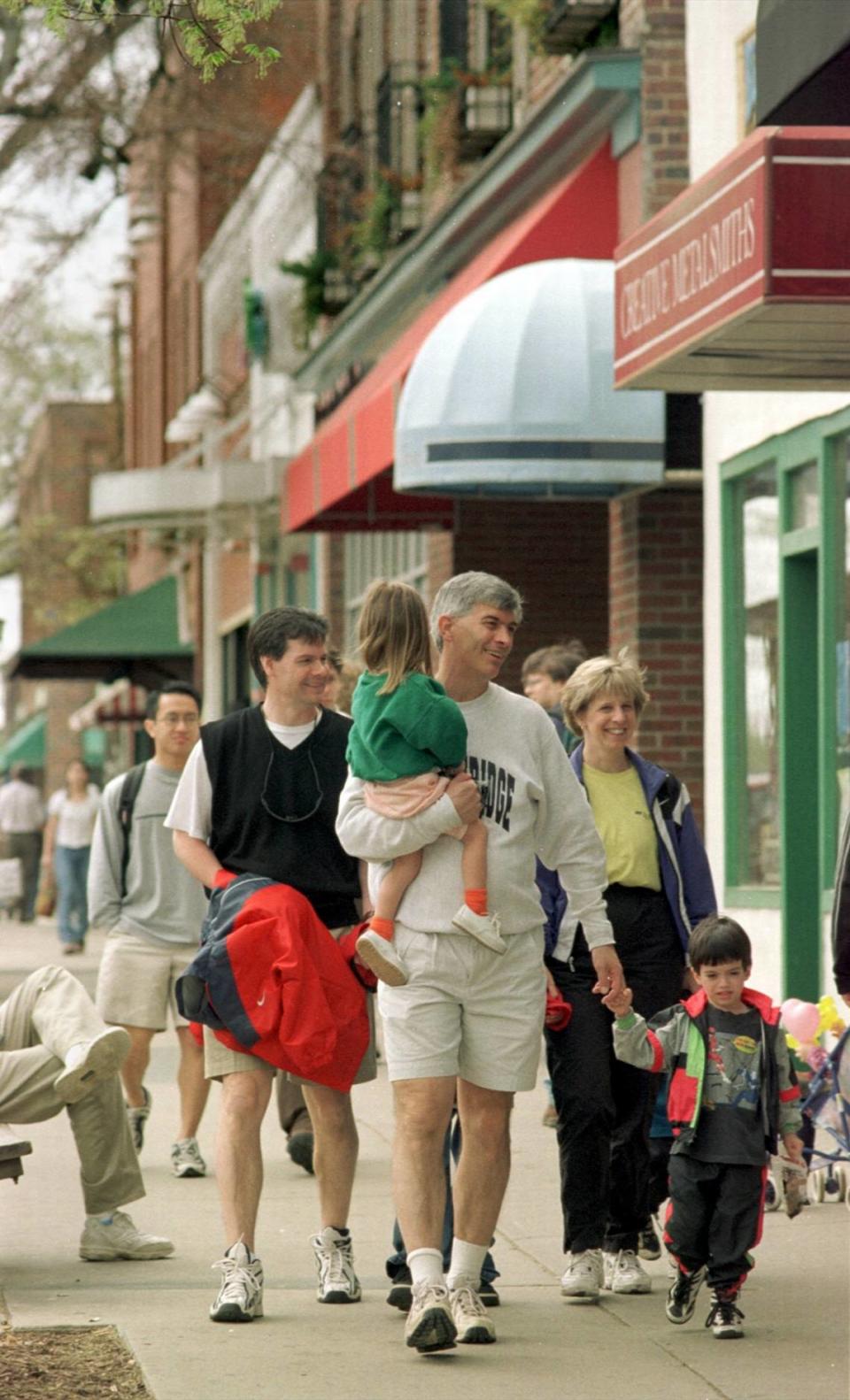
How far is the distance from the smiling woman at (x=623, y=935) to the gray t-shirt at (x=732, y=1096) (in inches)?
20.1

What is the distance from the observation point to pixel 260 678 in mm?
7090

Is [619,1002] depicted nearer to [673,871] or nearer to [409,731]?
[673,871]

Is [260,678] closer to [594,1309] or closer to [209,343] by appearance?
[594,1309]

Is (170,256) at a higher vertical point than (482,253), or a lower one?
higher

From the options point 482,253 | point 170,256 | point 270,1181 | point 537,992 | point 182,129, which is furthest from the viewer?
point 170,256

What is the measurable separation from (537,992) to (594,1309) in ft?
3.34

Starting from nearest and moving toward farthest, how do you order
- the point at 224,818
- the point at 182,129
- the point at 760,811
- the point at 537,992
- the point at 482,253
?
the point at 537,992 → the point at 224,818 → the point at 760,811 → the point at 482,253 → the point at 182,129

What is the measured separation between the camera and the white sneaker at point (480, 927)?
238 inches

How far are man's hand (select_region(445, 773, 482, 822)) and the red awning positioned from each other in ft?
27.8

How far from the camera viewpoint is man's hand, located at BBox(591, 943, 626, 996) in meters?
6.35

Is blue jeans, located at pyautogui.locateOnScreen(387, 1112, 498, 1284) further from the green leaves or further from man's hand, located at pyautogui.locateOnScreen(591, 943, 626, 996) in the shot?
the green leaves

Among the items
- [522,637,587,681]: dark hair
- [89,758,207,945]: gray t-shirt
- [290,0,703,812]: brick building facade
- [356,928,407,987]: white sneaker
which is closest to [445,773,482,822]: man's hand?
[356,928,407,987]: white sneaker

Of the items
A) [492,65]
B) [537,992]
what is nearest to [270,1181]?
[537,992]

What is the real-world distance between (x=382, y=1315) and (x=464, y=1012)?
988 mm
